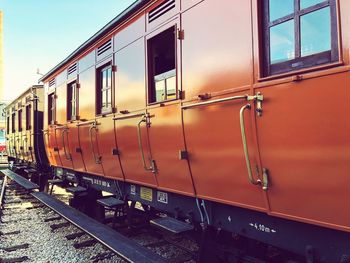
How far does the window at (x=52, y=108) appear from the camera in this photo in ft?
28.2

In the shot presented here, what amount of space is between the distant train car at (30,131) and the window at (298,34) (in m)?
9.15

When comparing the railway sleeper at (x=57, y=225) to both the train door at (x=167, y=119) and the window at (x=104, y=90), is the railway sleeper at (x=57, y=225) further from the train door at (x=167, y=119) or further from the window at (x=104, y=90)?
the train door at (x=167, y=119)

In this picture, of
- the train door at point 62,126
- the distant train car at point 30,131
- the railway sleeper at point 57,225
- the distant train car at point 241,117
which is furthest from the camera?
the distant train car at point 30,131

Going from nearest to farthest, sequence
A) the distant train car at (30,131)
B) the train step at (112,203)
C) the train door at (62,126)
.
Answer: the train step at (112,203) < the train door at (62,126) < the distant train car at (30,131)

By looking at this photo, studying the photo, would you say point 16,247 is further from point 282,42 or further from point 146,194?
point 282,42

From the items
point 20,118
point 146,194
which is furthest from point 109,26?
point 20,118

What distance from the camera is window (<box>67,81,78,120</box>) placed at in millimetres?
6990

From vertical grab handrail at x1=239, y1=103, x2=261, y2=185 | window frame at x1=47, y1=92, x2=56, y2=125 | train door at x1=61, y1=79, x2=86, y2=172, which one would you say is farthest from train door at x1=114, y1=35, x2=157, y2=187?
window frame at x1=47, y1=92, x2=56, y2=125

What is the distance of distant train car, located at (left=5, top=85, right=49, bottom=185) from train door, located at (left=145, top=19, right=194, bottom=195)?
7.22 metres

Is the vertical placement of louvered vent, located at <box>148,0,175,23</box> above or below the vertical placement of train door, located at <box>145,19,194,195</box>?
above

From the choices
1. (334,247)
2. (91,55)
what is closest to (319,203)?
(334,247)

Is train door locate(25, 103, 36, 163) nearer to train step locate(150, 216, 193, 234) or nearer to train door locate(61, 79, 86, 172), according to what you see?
train door locate(61, 79, 86, 172)

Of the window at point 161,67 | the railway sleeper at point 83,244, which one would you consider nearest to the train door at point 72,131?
the railway sleeper at point 83,244

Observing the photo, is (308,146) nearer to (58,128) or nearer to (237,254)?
(237,254)
